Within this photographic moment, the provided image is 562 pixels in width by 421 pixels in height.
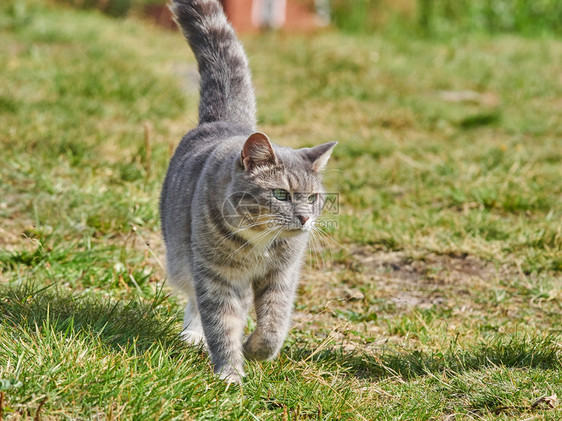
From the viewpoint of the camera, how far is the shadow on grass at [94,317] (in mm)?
2576

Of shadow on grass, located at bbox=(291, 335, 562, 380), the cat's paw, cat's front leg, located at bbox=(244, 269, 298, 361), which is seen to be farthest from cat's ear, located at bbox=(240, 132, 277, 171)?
shadow on grass, located at bbox=(291, 335, 562, 380)

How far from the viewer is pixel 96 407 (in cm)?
211

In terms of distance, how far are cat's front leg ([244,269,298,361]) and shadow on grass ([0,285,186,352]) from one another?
0.32 meters

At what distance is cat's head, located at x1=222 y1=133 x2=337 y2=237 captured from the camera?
2.70 meters

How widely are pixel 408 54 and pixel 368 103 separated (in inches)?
97.7

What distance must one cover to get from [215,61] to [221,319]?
1.55 meters

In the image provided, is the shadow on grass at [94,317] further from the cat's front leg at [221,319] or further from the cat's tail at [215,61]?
the cat's tail at [215,61]

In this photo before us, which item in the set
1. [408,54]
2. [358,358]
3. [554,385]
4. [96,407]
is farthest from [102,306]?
[408,54]

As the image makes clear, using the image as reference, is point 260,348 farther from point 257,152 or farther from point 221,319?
point 257,152

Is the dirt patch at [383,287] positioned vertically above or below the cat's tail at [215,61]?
below

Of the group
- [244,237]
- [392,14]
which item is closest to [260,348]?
[244,237]

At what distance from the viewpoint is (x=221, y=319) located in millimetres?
2725

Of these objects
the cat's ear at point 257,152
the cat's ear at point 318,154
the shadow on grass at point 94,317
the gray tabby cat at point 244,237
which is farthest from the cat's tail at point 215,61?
the shadow on grass at point 94,317

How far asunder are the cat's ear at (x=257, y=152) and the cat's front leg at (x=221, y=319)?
51 centimetres
